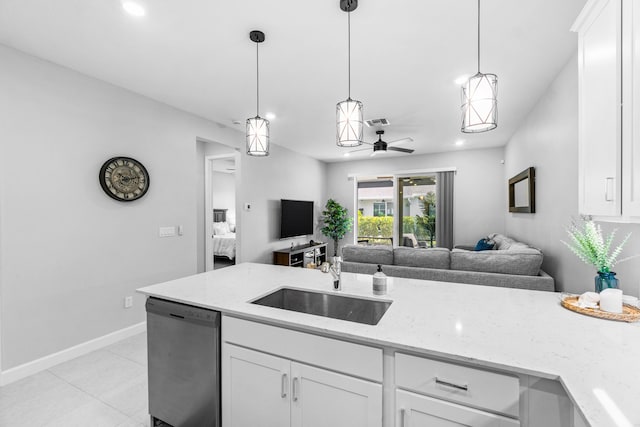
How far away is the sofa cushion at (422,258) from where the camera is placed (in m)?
2.99

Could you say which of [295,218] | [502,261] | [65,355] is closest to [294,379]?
[502,261]

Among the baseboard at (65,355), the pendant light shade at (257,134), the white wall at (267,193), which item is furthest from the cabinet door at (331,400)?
the white wall at (267,193)

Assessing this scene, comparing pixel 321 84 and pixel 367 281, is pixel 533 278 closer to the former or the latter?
pixel 367 281

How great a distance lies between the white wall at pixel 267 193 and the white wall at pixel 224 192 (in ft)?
7.75

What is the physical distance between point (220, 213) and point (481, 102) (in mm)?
7192

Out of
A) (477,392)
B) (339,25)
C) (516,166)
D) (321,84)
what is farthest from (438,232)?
(477,392)

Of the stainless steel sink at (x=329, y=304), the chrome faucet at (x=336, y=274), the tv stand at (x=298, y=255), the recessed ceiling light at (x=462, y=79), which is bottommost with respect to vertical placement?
the tv stand at (x=298, y=255)

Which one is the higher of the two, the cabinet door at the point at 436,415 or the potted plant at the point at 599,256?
the potted plant at the point at 599,256

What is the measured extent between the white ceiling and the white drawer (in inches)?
81.2

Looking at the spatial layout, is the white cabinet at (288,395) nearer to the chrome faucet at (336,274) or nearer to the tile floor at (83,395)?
the chrome faucet at (336,274)

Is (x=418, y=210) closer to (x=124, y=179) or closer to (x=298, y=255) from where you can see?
(x=298, y=255)

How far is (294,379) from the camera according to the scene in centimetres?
128

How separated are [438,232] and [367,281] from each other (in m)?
5.03

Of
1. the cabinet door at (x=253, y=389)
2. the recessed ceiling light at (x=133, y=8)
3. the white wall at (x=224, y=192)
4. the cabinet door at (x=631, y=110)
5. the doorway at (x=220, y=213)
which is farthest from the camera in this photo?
the white wall at (x=224, y=192)
